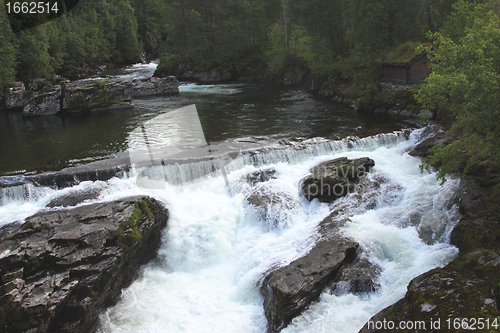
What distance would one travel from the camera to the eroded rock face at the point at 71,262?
842 centimetres

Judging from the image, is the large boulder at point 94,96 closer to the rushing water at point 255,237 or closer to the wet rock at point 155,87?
the wet rock at point 155,87

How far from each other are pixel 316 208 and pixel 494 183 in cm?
619

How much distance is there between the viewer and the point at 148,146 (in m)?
18.4

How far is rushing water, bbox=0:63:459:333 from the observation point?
9.21 metres

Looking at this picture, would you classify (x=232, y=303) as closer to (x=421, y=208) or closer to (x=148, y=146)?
(x=421, y=208)

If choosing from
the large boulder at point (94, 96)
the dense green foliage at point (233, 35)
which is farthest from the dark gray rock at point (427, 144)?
the large boulder at point (94, 96)

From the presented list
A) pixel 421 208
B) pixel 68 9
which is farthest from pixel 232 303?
pixel 68 9

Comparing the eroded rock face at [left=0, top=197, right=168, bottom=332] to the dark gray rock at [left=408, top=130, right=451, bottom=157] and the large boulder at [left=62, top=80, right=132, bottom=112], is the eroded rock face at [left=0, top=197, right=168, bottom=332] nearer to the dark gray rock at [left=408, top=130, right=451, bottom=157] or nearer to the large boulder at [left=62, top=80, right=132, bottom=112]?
the dark gray rock at [left=408, top=130, right=451, bottom=157]

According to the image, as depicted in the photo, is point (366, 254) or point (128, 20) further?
point (128, 20)

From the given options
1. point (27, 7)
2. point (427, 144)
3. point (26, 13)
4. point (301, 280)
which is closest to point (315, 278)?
point (301, 280)

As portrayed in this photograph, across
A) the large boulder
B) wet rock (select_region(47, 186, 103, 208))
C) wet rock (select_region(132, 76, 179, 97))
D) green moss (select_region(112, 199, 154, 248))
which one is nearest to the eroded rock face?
green moss (select_region(112, 199, 154, 248))

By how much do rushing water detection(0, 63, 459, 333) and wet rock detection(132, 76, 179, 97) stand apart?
892 inches

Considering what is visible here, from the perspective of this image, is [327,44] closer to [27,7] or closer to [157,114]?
[157,114]

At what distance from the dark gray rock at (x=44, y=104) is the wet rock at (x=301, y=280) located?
86.3ft
